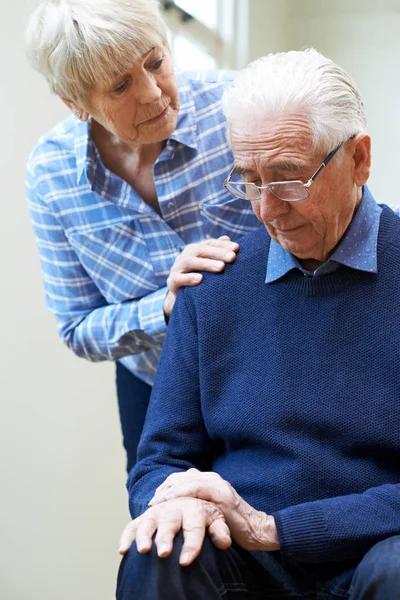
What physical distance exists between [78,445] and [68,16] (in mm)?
1652

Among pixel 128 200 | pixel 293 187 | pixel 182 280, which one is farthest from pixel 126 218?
pixel 293 187

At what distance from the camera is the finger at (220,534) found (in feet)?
4.69

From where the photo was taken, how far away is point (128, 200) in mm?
2023

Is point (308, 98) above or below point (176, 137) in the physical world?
above

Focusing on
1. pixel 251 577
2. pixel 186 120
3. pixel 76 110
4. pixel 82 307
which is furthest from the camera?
pixel 82 307

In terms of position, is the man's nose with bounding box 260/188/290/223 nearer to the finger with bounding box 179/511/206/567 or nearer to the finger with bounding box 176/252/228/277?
the finger with bounding box 176/252/228/277

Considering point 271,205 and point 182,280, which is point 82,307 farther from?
point 271,205

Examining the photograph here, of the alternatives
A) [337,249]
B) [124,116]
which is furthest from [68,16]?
[337,249]

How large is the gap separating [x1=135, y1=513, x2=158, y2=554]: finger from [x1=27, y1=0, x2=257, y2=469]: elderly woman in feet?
1.78

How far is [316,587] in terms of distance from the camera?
1.53 m

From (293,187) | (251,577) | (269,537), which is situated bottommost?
(251,577)

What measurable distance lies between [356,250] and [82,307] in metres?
0.79

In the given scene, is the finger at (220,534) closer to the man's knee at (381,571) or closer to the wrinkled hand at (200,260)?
the man's knee at (381,571)

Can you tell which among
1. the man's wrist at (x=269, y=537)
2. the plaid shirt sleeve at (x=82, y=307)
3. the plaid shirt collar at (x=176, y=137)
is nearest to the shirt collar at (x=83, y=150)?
the plaid shirt collar at (x=176, y=137)
